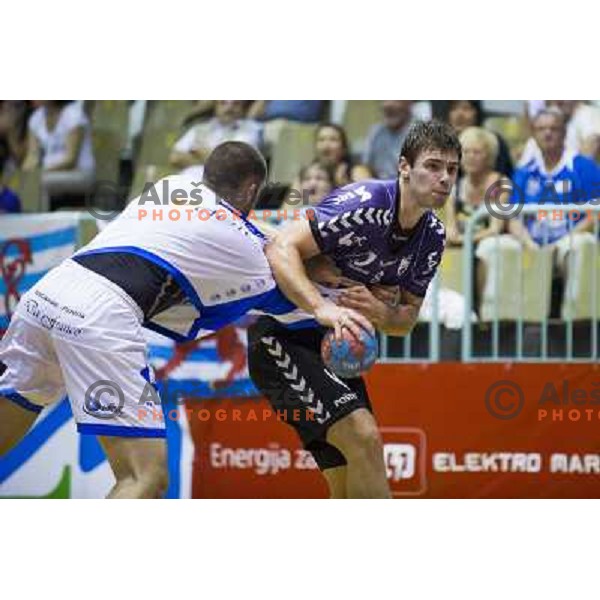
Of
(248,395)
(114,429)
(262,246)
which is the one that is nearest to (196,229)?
(262,246)

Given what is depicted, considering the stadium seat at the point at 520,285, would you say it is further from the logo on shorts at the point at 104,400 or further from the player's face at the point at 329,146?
the logo on shorts at the point at 104,400

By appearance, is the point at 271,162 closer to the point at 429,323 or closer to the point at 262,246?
the point at 429,323

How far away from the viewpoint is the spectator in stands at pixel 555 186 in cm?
1040

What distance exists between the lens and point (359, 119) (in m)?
11.9

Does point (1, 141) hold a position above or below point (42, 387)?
above

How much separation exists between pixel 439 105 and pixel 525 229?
158 centimetres

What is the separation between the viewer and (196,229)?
730 centimetres

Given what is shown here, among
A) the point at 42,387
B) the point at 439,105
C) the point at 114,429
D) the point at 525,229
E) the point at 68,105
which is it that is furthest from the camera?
the point at 68,105

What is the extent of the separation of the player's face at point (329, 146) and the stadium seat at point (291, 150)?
0.10 metres

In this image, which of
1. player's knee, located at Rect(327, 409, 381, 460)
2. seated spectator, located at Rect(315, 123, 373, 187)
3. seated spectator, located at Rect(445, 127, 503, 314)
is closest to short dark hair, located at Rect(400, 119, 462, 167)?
player's knee, located at Rect(327, 409, 381, 460)

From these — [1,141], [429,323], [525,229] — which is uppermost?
[1,141]

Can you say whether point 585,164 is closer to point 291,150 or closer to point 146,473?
point 291,150

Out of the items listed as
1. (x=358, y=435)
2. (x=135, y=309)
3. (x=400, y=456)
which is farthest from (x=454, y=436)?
(x=135, y=309)

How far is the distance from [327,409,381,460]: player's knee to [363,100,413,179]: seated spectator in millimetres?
4003
